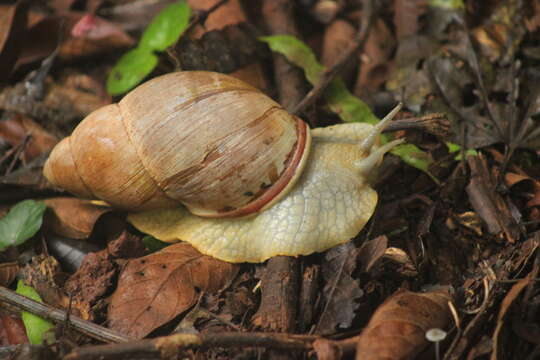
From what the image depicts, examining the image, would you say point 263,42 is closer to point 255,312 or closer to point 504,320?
point 255,312

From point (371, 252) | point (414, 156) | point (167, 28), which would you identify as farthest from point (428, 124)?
point (167, 28)

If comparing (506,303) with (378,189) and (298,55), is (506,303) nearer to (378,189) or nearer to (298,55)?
(378,189)

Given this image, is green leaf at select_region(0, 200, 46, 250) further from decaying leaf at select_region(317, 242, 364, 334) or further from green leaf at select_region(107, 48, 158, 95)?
decaying leaf at select_region(317, 242, 364, 334)

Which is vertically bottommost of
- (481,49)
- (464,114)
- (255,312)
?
(255,312)

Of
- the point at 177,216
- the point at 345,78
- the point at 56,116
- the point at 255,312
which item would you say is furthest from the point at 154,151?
the point at 345,78

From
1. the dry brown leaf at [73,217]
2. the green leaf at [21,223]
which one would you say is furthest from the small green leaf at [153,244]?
the green leaf at [21,223]

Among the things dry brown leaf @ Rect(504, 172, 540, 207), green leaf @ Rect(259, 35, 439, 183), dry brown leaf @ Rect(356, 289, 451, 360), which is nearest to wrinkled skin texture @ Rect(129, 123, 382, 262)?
green leaf @ Rect(259, 35, 439, 183)
